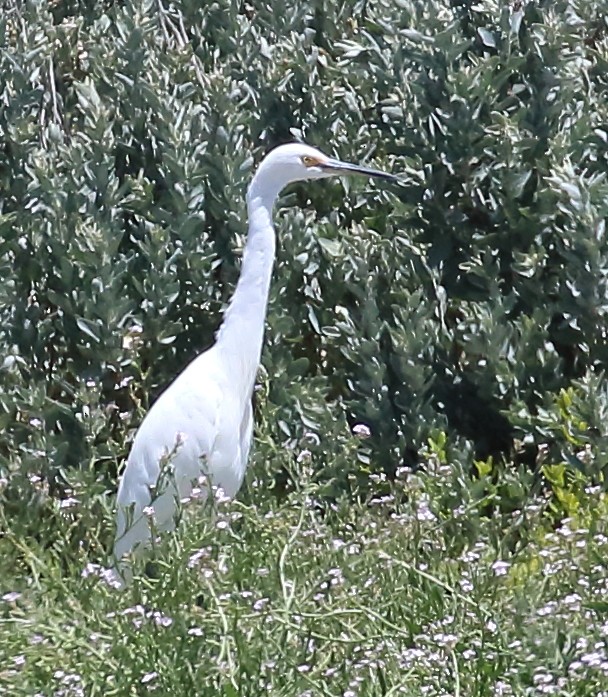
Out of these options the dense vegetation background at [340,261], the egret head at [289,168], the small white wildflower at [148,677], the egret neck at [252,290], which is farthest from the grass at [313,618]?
the egret head at [289,168]

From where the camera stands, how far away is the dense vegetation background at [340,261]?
473cm

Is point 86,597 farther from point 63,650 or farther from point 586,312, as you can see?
point 586,312

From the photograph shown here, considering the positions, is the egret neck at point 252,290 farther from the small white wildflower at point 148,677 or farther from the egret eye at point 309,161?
the small white wildflower at point 148,677

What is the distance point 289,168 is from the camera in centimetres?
447

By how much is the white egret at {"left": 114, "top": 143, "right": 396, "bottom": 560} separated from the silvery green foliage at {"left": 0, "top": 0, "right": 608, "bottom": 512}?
208mm

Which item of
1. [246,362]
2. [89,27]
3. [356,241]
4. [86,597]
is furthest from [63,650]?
[89,27]

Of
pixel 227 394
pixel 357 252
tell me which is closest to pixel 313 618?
pixel 227 394

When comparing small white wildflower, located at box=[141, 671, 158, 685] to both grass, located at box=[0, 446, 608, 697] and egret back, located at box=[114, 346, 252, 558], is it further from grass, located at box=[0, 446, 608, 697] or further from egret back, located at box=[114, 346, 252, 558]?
egret back, located at box=[114, 346, 252, 558]

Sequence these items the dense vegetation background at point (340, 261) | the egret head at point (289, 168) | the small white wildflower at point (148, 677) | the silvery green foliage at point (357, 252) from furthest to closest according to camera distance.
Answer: the silvery green foliage at point (357, 252) → the dense vegetation background at point (340, 261) → the egret head at point (289, 168) → the small white wildflower at point (148, 677)

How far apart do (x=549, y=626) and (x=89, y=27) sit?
13.7 ft

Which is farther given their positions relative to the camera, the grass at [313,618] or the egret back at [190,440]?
the egret back at [190,440]

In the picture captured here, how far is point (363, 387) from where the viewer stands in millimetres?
5117

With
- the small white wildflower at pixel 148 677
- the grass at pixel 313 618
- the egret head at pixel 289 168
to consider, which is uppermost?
the egret head at pixel 289 168

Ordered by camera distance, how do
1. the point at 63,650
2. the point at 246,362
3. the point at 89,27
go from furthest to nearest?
1. the point at 89,27
2. the point at 246,362
3. the point at 63,650
